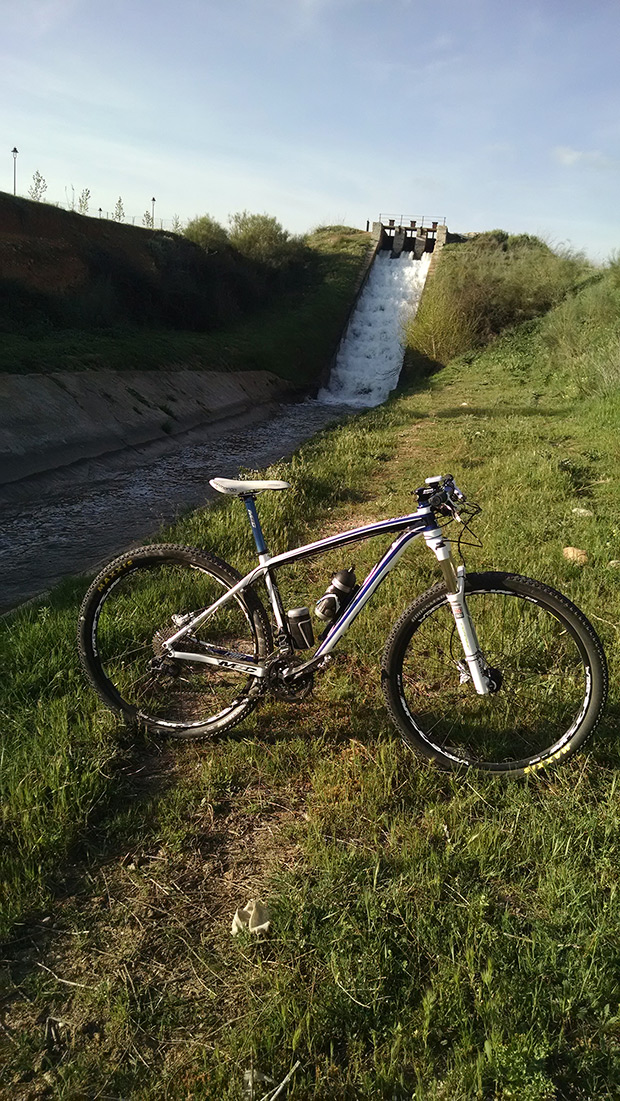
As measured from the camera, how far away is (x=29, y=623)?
474cm

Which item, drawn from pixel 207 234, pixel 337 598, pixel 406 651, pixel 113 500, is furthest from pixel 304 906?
pixel 207 234

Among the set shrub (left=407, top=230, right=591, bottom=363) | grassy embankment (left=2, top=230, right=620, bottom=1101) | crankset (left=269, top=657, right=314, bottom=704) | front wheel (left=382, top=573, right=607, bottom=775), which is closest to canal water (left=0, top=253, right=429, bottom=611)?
grassy embankment (left=2, top=230, right=620, bottom=1101)

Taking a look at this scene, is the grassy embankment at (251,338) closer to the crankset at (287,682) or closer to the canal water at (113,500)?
the canal water at (113,500)

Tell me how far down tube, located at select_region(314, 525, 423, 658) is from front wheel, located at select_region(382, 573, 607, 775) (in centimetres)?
22

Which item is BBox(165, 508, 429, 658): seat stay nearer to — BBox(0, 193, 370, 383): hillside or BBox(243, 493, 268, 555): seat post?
BBox(243, 493, 268, 555): seat post

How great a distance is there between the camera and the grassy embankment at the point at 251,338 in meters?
16.6

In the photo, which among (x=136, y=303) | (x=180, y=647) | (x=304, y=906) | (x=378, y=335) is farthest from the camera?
(x=378, y=335)

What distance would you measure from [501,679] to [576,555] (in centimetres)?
297

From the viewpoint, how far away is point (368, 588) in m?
3.19

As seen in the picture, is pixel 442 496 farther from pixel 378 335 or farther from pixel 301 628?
pixel 378 335

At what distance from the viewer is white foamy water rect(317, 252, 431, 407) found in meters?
30.0

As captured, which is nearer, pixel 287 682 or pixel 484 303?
pixel 287 682

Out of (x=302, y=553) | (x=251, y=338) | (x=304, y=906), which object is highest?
(x=251, y=338)

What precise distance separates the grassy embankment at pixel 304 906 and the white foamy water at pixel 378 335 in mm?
24996
